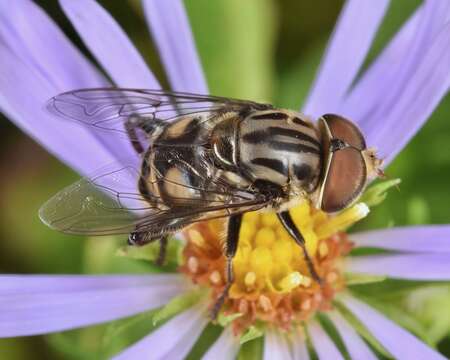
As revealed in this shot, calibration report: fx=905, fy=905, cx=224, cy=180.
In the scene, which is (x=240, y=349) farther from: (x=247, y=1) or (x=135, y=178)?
(x=247, y=1)

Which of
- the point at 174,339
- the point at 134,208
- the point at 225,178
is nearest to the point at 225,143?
the point at 225,178

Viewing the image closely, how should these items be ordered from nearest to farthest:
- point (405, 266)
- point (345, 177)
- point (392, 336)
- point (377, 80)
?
point (345, 177) < point (392, 336) < point (405, 266) < point (377, 80)

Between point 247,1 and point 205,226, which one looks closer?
point 205,226

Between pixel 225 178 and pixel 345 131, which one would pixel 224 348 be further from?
pixel 345 131

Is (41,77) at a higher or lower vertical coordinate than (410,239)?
higher

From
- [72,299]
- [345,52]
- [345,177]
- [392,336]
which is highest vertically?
[345,52]

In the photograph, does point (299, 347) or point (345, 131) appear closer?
point (345, 131)

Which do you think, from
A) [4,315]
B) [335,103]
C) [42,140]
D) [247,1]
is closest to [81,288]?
[4,315]
